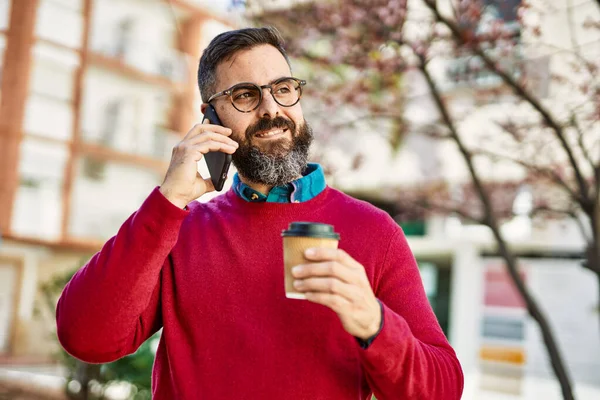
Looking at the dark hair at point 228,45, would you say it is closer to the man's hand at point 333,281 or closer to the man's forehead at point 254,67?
the man's forehead at point 254,67

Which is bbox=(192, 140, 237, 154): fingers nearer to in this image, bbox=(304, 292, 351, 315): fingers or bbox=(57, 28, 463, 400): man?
bbox=(57, 28, 463, 400): man

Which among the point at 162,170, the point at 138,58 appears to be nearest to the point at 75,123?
the point at 138,58

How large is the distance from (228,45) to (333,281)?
3.46 ft

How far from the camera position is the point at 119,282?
5.35 ft

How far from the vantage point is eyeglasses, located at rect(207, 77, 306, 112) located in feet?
6.38

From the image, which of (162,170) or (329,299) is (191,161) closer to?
(329,299)

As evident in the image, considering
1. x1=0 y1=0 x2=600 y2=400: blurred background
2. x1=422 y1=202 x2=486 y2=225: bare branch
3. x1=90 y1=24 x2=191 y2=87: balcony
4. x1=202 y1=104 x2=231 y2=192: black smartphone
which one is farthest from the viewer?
x1=90 y1=24 x2=191 y2=87: balcony

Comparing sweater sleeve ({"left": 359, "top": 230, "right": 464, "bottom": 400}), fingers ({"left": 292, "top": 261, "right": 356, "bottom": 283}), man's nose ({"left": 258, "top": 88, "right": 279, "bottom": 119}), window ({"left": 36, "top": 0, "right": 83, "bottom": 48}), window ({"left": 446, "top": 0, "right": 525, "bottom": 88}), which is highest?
window ({"left": 36, "top": 0, "right": 83, "bottom": 48})

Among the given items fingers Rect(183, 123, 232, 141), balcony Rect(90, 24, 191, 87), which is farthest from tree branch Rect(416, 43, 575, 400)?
balcony Rect(90, 24, 191, 87)

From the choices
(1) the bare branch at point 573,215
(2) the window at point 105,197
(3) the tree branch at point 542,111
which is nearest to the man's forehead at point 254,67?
(3) the tree branch at point 542,111

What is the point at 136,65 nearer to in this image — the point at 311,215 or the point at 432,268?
the point at 432,268

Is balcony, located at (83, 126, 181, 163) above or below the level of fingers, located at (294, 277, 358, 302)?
above

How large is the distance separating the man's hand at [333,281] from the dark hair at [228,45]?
3.22 ft

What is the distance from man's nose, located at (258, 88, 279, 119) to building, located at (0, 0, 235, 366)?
11249 mm
